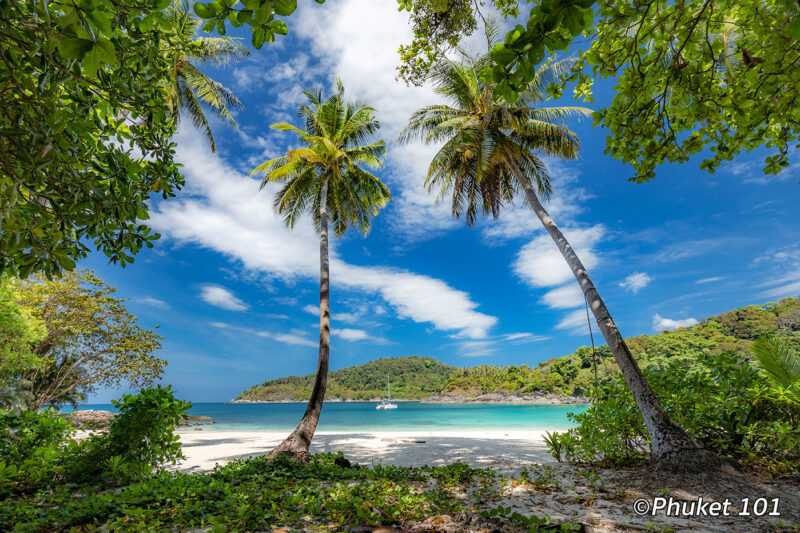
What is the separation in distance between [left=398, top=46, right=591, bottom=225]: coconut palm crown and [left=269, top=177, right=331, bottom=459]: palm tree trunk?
4553 mm

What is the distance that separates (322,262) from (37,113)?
850 centimetres

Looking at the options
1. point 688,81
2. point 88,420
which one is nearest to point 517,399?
point 88,420

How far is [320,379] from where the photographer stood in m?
8.58

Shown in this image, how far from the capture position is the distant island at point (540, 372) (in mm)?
38781

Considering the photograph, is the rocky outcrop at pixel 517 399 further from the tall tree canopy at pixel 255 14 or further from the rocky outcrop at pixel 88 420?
the tall tree canopy at pixel 255 14

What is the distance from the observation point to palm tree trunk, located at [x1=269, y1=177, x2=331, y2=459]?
7.49m

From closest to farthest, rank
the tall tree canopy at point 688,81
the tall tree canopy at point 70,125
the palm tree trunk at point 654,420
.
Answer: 1. the tall tree canopy at point 70,125
2. the tall tree canopy at point 688,81
3. the palm tree trunk at point 654,420

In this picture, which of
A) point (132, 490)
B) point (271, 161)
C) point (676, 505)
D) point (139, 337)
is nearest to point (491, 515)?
point (676, 505)

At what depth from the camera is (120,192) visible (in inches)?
88.4

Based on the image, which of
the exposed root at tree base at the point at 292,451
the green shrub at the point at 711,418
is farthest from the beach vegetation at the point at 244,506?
the green shrub at the point at 711,418

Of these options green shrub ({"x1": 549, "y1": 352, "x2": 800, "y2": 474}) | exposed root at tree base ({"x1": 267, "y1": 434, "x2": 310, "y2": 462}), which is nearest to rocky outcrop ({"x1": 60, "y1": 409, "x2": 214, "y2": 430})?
exposed root at tree base ({"x1": 267, "y1": 434, "x2": 310, "y2": 462})

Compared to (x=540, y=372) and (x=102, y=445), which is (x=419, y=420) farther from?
(x=540, y=372)

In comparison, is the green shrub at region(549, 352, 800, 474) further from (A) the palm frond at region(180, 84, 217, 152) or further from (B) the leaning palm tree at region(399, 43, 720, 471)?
(A) the palm frond at region(180, 84, 217, 152)

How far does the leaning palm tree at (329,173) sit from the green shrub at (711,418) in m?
6.43
